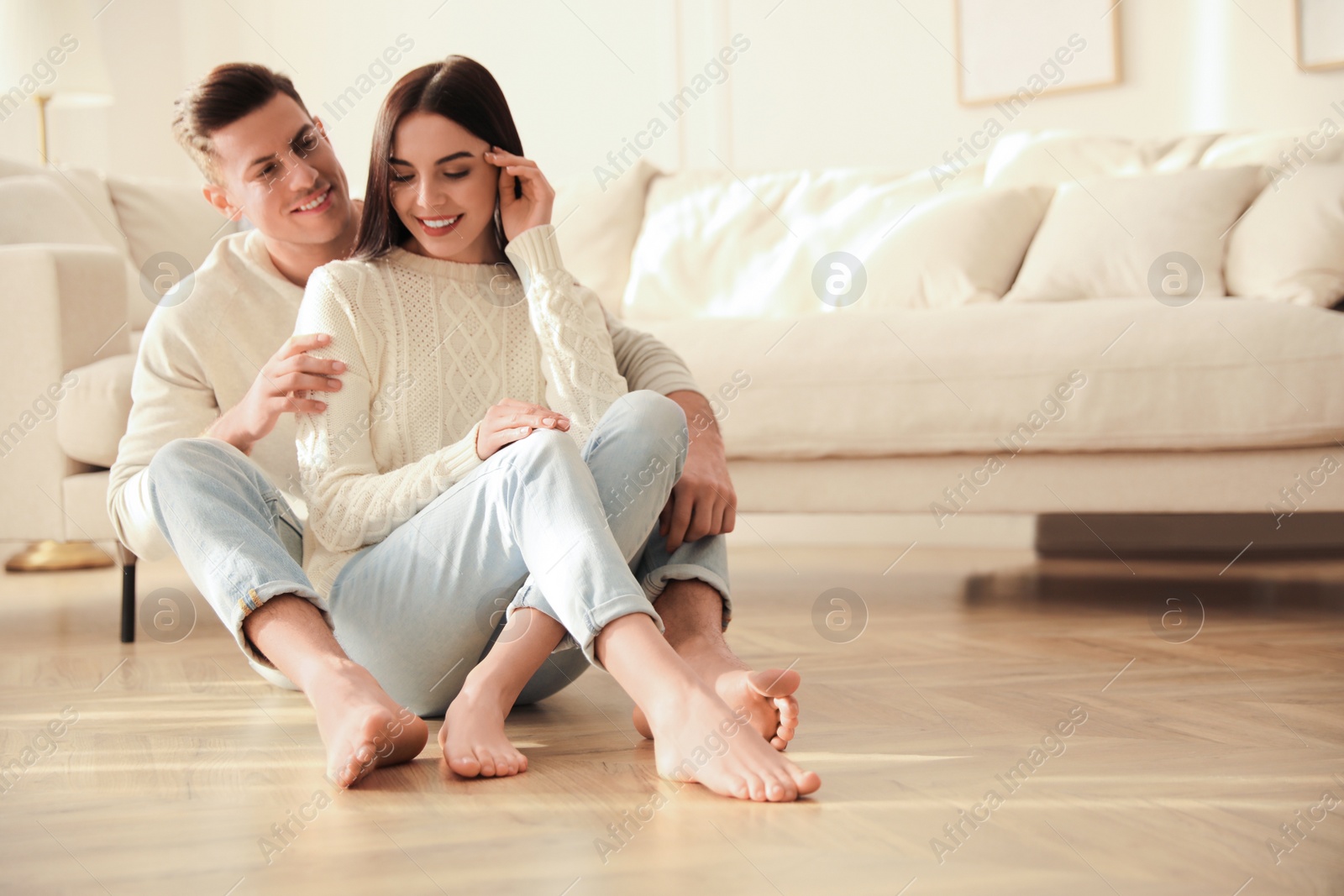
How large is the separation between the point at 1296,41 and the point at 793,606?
5.81 feet

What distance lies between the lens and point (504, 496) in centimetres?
113

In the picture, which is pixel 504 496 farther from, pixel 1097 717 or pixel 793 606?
pixel 793 606

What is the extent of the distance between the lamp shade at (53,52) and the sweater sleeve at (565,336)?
98.5 inches

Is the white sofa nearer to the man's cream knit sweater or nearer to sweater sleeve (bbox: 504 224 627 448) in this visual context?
Answer: the man's cream knit sweater

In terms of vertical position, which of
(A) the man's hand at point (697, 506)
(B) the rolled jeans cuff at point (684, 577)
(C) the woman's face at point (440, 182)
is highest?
(C) the woman's face at point (440, 182)

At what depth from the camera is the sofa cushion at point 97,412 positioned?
1.97 metres

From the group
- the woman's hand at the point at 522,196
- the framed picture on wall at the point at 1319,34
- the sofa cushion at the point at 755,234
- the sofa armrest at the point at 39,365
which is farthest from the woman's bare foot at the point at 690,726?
the framed picture on wall at the point at 1319,34

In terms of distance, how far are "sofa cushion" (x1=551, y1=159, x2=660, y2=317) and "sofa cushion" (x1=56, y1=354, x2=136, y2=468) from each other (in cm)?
112

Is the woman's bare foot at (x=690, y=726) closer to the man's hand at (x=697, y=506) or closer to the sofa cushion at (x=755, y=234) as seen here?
the man's hand at (x=697, y=506)

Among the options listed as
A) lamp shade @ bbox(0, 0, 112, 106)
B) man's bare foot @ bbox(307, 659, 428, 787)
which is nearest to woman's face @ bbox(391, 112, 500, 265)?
man's bare foot @ bbox(307, 659, 428, 787)

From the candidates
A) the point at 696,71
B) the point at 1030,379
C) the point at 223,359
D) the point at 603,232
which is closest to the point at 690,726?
the point at 223,359

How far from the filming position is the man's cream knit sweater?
149 cm

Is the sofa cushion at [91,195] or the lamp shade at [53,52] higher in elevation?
the lamp shade at [53,52]

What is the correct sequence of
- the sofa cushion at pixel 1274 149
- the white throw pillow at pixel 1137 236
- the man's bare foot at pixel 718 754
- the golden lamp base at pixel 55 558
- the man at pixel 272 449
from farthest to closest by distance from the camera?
the golden lamp base at pixel 55 558, the sofa cushion at pixel 1274 149, the white throw pillow at pixel 1137 236, the man at pixel 272 449, the man's bare foot at pixel 718 754
